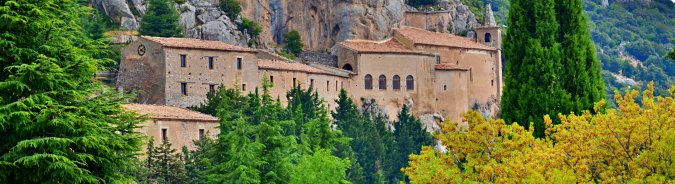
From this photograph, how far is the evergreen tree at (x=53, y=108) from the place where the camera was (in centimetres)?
3566

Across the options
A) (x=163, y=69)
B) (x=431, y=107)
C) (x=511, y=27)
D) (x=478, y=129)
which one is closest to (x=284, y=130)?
(x=163, y=69)

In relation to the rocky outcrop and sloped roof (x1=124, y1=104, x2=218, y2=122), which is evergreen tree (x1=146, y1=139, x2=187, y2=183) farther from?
the rocky outcrop

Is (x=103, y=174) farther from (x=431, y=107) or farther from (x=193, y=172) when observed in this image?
(x=431, y=107)

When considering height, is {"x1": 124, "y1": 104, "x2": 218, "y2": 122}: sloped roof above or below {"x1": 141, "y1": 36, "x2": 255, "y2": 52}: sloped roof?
below

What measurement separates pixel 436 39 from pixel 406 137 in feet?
54.7

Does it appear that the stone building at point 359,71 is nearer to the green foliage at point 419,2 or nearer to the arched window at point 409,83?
the arched window at point 409,83

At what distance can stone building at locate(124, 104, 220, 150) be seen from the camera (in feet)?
270

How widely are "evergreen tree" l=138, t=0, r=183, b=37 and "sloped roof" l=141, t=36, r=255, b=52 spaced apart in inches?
207

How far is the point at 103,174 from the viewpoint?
37.5 m

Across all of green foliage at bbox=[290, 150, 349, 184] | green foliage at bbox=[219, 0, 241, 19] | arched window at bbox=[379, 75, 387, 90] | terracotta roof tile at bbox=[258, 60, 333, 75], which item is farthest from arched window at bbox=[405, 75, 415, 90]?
green foliage at bbox=[290, 150, 349, 184]

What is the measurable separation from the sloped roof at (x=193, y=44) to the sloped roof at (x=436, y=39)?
18.2 meters

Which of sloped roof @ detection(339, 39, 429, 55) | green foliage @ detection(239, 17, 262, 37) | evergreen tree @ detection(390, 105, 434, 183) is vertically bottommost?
evergreen tree @ detection(390, 105, 434, 183)

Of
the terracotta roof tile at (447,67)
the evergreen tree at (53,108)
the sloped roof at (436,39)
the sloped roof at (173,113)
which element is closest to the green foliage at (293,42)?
the sloped roof at (436,39)

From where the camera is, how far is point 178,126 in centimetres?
8375
